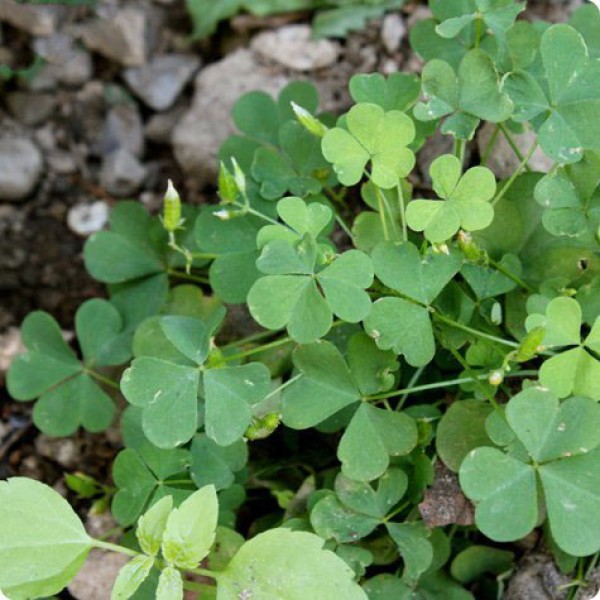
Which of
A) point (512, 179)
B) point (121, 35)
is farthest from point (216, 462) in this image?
point (121, 35)

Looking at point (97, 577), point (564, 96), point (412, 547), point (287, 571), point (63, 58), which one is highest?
point (564, 96)

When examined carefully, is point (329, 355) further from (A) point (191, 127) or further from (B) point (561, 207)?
(A) point (191, 127)

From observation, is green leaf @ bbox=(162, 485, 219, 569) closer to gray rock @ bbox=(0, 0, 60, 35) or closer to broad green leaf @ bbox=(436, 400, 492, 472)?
broad green leaf @ bbox=(436, 400, 492, 472)

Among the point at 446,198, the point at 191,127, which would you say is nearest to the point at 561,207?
the point at 446,198

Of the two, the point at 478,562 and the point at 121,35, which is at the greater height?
the point at 121,35

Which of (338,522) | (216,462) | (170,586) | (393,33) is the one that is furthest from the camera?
(393,33)

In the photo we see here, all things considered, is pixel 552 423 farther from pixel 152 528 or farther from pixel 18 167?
pixel 18 167
